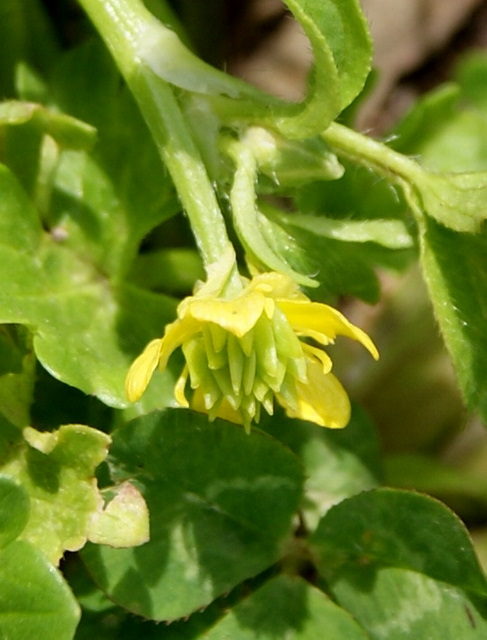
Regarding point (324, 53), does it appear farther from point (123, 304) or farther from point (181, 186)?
point (123, 304)

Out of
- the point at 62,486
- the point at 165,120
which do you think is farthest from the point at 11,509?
the point at 165,120

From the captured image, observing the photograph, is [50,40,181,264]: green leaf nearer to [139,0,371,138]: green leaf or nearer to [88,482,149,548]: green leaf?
[139,0,371,138]: green leaf

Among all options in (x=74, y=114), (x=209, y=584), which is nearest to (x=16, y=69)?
(x=74, y=114)

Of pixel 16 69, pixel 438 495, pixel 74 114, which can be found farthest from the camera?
pixel 438 495

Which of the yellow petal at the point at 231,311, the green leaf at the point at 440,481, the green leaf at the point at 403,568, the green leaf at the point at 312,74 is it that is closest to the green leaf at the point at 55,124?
the green leaf at the point at 312,74

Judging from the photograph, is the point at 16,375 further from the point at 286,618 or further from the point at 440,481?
the point at 440,481

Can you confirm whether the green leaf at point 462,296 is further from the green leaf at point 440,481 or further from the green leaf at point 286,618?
the green leaf at point 440,481

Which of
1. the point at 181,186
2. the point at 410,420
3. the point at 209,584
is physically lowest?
the point at 410,420
